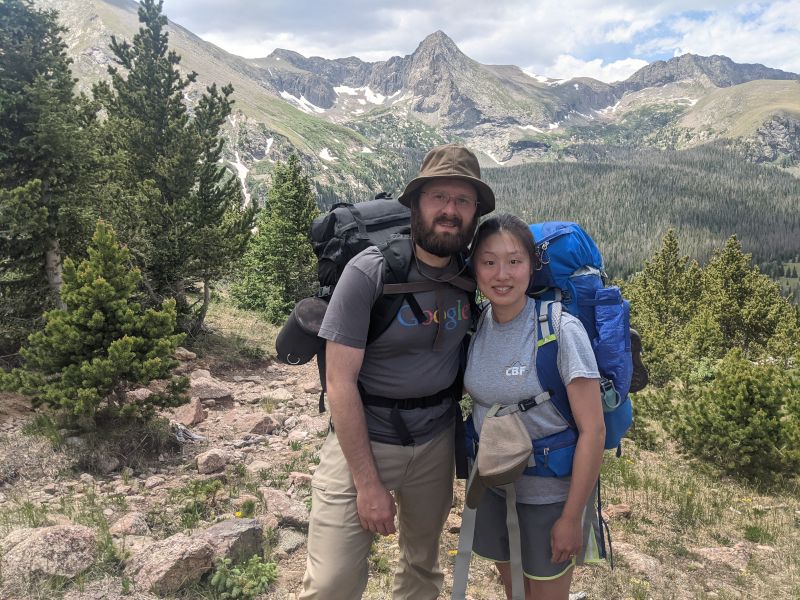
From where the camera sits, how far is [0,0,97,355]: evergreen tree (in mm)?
10000

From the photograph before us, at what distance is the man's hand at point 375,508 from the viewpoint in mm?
2807

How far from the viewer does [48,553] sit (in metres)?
4.04

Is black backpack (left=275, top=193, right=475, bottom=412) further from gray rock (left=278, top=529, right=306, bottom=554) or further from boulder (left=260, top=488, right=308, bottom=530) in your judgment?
boulder (left=260, top=488, right=308, bottom=530)

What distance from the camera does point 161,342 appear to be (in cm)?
755

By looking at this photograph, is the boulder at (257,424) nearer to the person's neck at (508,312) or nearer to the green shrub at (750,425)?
the person's neck at (508,312)

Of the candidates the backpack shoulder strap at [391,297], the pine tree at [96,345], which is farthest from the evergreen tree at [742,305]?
the backpack shoulder strap at [391,297]

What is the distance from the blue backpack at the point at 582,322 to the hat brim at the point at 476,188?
0.38 m

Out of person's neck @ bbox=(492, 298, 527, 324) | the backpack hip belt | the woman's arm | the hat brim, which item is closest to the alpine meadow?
the woman's arm

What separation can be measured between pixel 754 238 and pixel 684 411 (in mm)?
208774

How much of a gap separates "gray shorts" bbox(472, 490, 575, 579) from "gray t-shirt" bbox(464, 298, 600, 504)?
0.07 m

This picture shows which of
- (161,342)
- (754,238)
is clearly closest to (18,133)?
(161,342)

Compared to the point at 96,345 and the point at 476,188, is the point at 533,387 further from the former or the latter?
the point at 96,345

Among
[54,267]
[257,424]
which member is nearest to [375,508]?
[257,424]

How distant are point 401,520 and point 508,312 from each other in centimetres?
167
